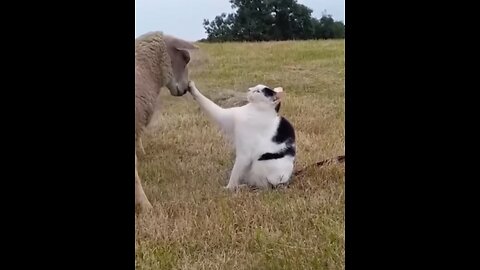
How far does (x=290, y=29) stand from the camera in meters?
1.00

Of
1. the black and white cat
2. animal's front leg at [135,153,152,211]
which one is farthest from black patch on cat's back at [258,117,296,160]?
animal's front leg at [135,153,152,211]

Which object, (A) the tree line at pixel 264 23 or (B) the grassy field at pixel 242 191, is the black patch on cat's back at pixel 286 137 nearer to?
(B) the grassy field at pixel 242 191

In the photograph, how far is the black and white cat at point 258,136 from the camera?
3.95ft

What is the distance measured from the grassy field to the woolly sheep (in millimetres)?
22

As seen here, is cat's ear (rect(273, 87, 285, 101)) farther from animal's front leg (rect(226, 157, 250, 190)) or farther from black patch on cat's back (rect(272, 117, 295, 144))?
animal's front leg (rect(226, 157, 250, 190))

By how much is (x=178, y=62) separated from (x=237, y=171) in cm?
25

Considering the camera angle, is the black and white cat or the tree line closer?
the tree line

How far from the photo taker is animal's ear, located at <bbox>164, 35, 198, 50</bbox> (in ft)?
3.41

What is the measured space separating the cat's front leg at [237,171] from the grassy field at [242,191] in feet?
0.04

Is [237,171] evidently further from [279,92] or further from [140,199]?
[140,199]

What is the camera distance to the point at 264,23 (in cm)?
101
